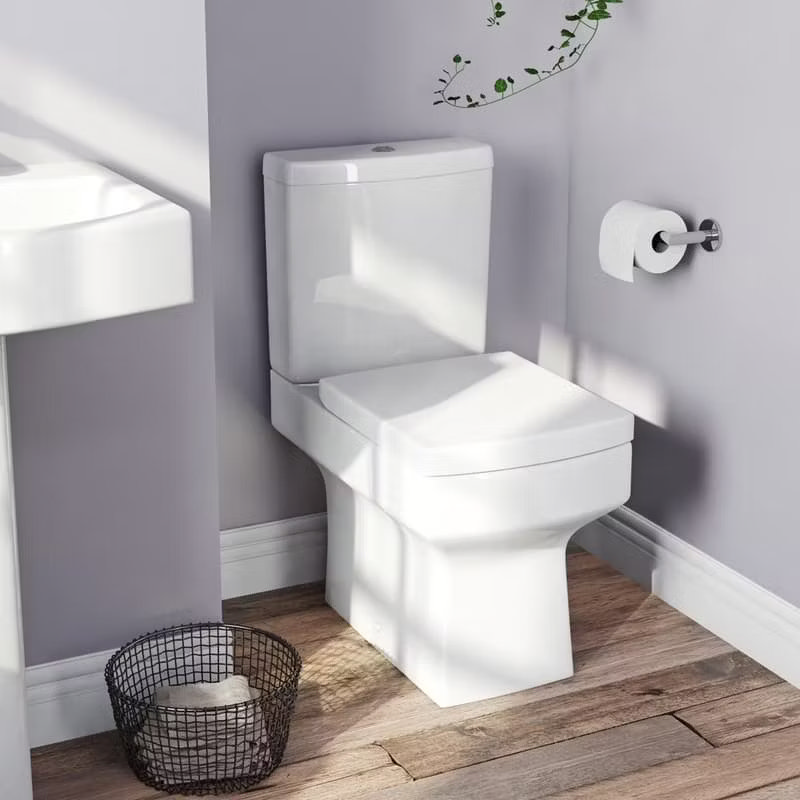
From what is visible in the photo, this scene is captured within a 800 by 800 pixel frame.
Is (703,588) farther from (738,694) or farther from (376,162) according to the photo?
(376,162)

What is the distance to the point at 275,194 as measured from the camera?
7.58 ft

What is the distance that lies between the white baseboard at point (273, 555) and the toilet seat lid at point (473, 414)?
43 cm

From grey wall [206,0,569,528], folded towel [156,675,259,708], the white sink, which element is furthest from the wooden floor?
the white sink

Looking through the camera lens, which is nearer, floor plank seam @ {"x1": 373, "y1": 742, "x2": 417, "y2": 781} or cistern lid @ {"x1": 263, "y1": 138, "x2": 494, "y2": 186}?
floor plank seam @ {"x1": 373, "y1": 742, "x2": 417, "y2": 781}

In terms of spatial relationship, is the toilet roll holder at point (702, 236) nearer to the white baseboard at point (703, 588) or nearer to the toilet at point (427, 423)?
the toilet at point (427, 423)

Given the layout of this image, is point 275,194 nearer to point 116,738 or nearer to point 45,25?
point 45,25

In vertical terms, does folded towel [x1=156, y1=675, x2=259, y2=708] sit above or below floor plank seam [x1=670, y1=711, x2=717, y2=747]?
above

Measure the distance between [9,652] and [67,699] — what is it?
0.35 m

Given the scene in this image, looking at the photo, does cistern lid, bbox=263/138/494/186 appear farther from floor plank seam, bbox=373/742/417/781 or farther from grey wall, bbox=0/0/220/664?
floor plank seam, bbox=373/742/417/781

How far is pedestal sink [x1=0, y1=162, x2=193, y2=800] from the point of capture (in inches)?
55.6

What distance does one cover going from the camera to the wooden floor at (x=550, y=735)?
1.92m

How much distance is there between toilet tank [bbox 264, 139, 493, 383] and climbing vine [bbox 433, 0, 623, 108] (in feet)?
0.37

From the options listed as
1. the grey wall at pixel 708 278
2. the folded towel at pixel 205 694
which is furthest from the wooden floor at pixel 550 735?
the grey wall at pixel 708 278

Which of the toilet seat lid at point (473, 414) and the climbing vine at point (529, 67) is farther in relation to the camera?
the climbing vine at point (529, 67)
